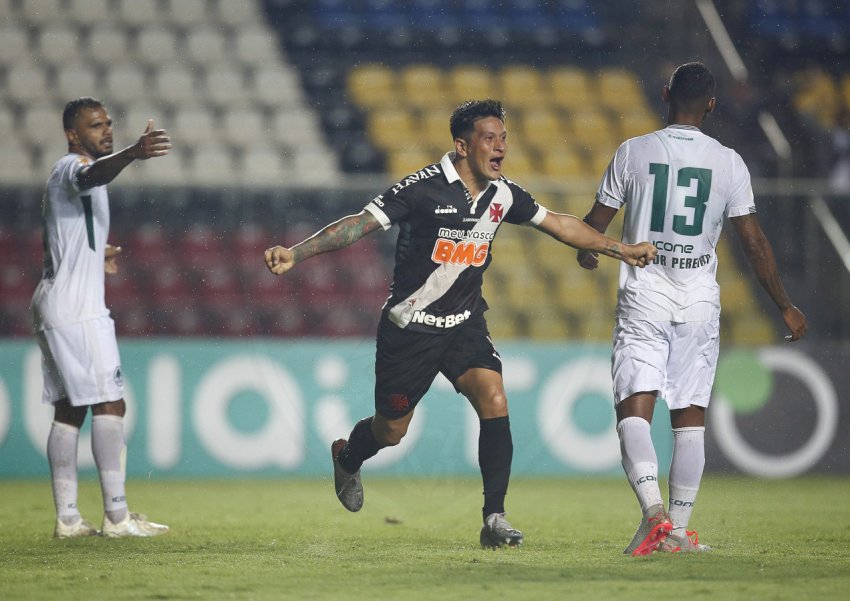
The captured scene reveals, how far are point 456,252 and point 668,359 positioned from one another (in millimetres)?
1003

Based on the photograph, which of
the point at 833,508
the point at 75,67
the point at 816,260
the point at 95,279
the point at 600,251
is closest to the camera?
the point at 600,251

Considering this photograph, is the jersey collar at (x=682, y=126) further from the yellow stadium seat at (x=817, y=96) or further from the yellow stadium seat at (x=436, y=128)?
the yellow stadium seat at (x=817, y=96)

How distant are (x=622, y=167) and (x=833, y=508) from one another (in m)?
3.09

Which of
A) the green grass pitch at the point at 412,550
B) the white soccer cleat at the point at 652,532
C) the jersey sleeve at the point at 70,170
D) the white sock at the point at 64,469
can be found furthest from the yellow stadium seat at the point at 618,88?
the white soccer cleat at the point at 652,532

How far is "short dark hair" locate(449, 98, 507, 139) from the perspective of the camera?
541 cm

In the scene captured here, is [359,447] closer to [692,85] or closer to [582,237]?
[582,237]

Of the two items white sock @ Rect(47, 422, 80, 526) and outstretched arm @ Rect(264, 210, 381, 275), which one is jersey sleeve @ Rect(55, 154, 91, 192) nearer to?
white sock @ Rect(47, 422, 80, 526)

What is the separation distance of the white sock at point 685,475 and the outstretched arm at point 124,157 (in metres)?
2.51

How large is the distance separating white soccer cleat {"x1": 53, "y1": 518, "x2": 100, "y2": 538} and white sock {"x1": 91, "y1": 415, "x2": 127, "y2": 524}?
12 centimetres

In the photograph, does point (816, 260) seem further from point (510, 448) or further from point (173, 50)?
point (173, 50)

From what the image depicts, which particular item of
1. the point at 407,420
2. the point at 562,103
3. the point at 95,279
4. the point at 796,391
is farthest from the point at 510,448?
the point at 562,103

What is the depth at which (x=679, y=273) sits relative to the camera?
536 cm

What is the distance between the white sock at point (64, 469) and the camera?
605 cm

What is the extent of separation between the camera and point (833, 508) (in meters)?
7.45
